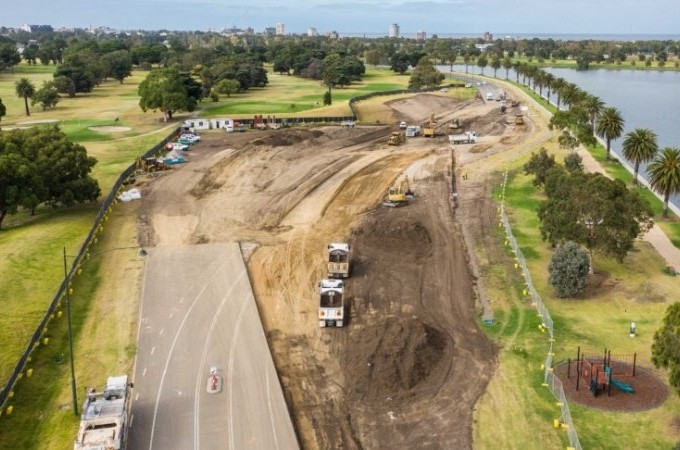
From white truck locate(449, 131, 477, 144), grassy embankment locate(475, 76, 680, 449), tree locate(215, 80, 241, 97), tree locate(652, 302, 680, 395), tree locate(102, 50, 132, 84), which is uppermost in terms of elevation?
tree locate(102, 50, 132, 84)

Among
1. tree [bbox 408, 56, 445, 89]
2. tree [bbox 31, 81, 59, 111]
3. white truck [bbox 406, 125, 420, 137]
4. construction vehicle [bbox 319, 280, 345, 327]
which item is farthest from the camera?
tree [bbox 408, 56, 445, 89]

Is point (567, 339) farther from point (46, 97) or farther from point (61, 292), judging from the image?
point (46, 97)

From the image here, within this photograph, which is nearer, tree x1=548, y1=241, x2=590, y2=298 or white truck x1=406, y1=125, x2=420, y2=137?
tree x1=548, y1=241, x2=590, y2=298

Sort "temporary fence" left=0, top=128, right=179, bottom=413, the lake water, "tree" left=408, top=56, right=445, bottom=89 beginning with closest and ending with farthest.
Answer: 1. "temporary fence" left=0, top=128, right=179, bottom=413
2. the lake water
3. "tree" left=408, top=56, right=445, bottom=89

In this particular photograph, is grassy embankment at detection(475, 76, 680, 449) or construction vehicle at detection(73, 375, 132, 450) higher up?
construction vehicle at detection(73, 375, 132, 450)

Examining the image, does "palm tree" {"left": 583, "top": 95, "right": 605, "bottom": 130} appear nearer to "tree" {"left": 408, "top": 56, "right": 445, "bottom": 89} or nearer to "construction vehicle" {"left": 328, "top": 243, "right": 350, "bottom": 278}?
"tree" {"left": 408, "top": 56, "right": 445, "bottom": 89}

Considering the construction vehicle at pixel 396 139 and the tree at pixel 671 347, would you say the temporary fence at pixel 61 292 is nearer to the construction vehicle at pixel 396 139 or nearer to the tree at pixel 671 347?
the tree at pixel 671 347

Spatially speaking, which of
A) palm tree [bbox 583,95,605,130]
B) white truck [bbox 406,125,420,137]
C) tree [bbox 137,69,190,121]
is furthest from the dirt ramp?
tree [bbox 137,69,190,121]
